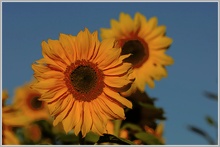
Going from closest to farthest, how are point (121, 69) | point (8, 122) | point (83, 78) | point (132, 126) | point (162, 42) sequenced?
point (121, 69)
point (83, 78)
point (8, 122)
point (132, 126)
point (162, 42)

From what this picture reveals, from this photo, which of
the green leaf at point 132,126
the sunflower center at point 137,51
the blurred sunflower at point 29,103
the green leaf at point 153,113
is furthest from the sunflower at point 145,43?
the blurred sunflower at point 29,103

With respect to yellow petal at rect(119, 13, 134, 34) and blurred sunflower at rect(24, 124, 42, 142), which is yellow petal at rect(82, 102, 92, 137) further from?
blurred sunflower at rect(24, 124, 42, 142)

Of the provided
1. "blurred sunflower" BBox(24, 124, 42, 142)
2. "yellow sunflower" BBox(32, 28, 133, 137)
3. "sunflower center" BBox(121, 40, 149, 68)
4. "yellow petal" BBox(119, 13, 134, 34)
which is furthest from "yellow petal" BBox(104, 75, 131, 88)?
"blurred sunflower" BBox(24, 124, 42, 142)

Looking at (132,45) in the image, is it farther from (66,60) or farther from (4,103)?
(66,60)

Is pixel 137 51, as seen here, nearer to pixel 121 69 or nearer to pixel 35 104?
pixel 121 69

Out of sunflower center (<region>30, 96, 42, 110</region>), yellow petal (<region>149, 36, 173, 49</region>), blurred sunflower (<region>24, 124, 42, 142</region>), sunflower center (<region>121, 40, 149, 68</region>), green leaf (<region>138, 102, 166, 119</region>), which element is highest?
yellow petal (<region>149, 36, 173, 49</region>)

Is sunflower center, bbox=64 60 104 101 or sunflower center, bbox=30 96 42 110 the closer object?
sunflower center, bbox=64 60 104 101

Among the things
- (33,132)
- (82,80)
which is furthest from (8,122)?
(33,132)
